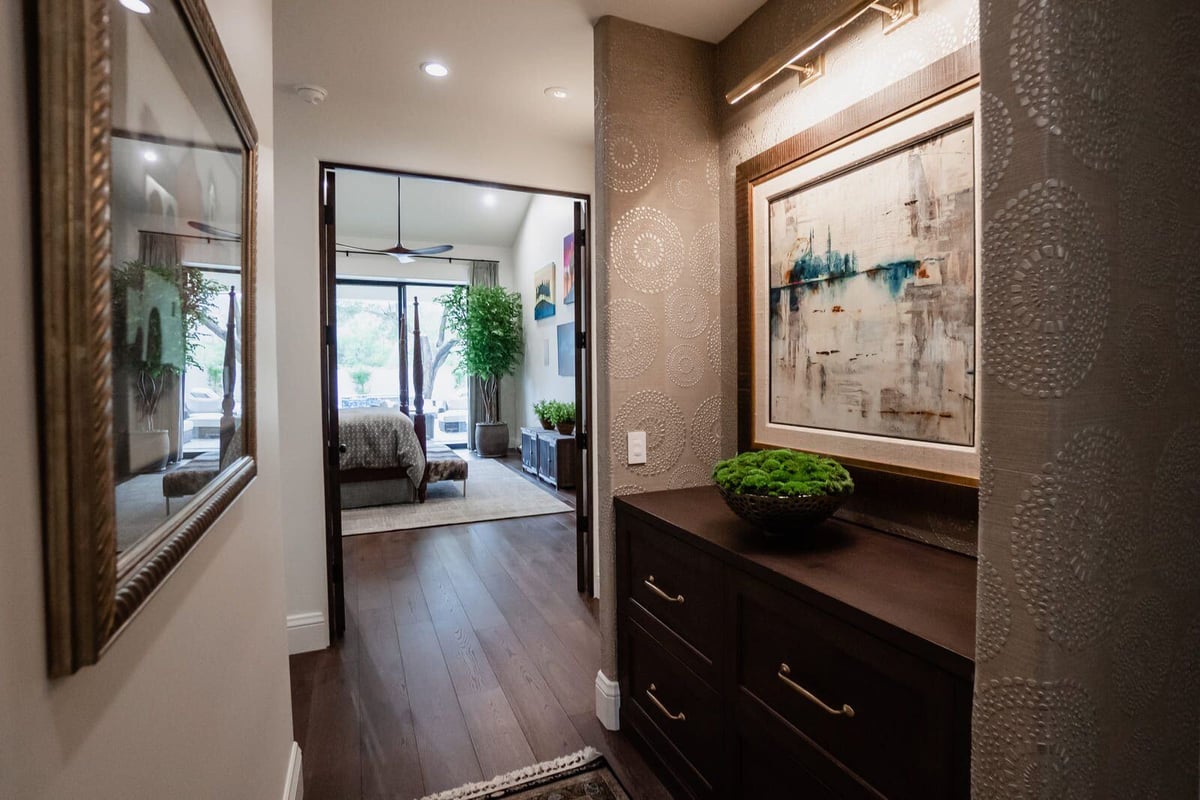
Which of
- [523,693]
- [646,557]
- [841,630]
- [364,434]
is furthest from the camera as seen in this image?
[364,434]

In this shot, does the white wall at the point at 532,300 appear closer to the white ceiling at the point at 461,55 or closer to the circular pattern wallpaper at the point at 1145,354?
the white ceiling at the point at 461,55

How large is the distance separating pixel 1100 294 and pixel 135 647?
1.34 metres

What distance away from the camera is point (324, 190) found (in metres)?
2.93

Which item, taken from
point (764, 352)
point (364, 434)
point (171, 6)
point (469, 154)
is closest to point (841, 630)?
point (764, 352)

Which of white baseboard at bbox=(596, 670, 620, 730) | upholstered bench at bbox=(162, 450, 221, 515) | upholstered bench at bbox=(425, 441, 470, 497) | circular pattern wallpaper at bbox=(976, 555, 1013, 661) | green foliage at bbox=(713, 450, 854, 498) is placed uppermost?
upholstered bench at bbox=(162, 450, 221, 515)

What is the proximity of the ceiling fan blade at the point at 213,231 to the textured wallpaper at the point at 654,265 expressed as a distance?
1.25 meters

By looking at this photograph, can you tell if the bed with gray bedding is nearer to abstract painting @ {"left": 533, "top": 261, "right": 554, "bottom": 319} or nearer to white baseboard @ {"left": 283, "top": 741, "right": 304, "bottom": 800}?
abstract painting @ {"left": 533, "top": 261, "right": 554, "bottom": 319}

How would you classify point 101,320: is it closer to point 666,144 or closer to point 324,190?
point 666,144

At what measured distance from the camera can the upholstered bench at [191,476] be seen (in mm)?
767

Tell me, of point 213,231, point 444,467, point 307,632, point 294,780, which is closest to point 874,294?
point 213,231

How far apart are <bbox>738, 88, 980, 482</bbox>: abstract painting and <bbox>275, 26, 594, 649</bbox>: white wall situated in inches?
71.2

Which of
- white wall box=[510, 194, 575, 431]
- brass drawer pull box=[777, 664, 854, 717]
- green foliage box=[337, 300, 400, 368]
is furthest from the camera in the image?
green foliage box=[337, 300, 400, 368]

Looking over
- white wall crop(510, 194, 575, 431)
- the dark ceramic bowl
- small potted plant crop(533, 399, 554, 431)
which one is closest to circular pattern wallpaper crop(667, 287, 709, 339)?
the dark ceramic bowl

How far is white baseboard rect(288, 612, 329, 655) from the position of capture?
2.86 meters
